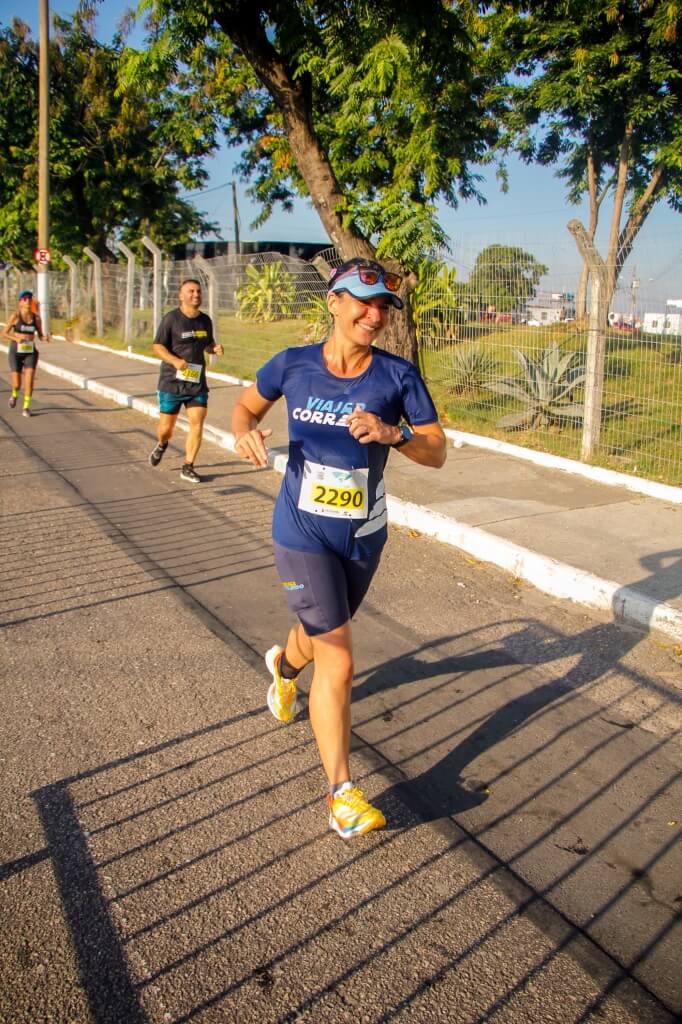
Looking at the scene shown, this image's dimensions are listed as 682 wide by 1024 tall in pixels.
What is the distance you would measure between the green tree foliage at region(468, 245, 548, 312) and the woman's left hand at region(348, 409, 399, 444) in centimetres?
726

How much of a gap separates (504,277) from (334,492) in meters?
7.43

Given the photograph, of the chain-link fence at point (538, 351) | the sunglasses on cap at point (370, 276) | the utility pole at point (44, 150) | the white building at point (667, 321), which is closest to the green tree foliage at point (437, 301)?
the chain-link fence at point (538, 351)

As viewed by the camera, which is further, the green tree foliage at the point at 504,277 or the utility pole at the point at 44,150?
the utility pole at the point at 44,150

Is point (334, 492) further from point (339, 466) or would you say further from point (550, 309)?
point (550, 309)

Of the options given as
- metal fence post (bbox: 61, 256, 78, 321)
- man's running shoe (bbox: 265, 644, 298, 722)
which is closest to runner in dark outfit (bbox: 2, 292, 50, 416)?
man's running shoe (bbox: 265, 644, 298, 722)

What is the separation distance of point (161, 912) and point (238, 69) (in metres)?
24.9

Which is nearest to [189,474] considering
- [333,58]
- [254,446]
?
[254,446]

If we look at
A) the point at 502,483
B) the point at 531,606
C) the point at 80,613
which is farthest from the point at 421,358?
the point at 80,613

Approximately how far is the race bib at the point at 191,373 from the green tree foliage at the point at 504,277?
3622mm

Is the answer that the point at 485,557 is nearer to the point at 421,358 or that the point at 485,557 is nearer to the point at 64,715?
the point at 64,715

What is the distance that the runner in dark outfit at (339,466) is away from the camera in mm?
3383

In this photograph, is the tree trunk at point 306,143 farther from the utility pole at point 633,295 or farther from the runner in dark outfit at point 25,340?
the runner in dark outfit at point 25,340

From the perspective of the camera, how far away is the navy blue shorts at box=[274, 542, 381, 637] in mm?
3412

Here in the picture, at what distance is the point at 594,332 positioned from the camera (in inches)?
348
